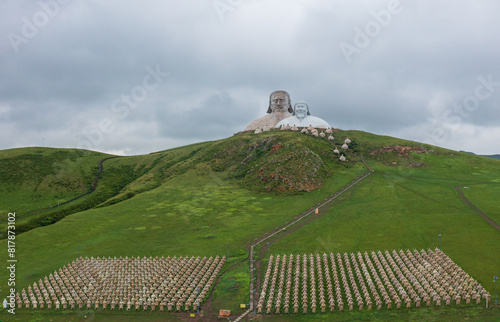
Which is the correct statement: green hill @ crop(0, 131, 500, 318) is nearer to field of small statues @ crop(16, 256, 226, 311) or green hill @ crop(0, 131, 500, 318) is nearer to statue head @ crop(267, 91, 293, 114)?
field of small statues @ crop(16, 256, 226, 311)

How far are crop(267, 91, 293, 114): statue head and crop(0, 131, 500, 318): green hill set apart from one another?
4401cm

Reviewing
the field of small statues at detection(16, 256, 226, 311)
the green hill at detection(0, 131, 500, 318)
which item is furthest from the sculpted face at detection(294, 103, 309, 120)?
the field of small statues at detection(16, 256, 226, 311)

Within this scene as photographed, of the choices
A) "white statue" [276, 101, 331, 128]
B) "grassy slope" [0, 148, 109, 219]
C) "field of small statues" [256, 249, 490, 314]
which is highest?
"white statue" [276, 101, 331, 128]

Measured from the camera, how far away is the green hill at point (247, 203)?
4975 centimetres

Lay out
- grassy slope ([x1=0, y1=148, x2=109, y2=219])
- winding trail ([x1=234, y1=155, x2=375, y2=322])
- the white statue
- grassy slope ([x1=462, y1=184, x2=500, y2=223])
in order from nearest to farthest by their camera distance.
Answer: winding trail ([x1=234, y1=155, x2=375, y2=322]) < grassy slope ([x1=462, y1=184, x2=500, y2=223]) < grassy slope ([x1=0, y1=148, x2=109, y2=219]) < the white statue

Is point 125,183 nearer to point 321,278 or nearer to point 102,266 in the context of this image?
point 102,266

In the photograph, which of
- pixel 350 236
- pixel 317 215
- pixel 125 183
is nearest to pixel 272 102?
pixel 125 183

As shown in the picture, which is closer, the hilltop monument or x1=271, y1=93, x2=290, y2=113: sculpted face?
the hilltop monument

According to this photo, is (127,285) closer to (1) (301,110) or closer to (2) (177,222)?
(2) (177,222)

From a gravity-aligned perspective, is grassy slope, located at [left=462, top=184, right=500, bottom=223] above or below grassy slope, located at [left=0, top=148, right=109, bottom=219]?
below

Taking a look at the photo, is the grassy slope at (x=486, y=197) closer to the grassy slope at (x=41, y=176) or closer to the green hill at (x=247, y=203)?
the green hill at (x=247, y=203)

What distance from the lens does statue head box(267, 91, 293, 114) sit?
170 m

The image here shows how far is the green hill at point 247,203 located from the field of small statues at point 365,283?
3.29 meters

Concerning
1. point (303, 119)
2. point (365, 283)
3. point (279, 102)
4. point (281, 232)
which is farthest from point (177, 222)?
point (279, 102)
